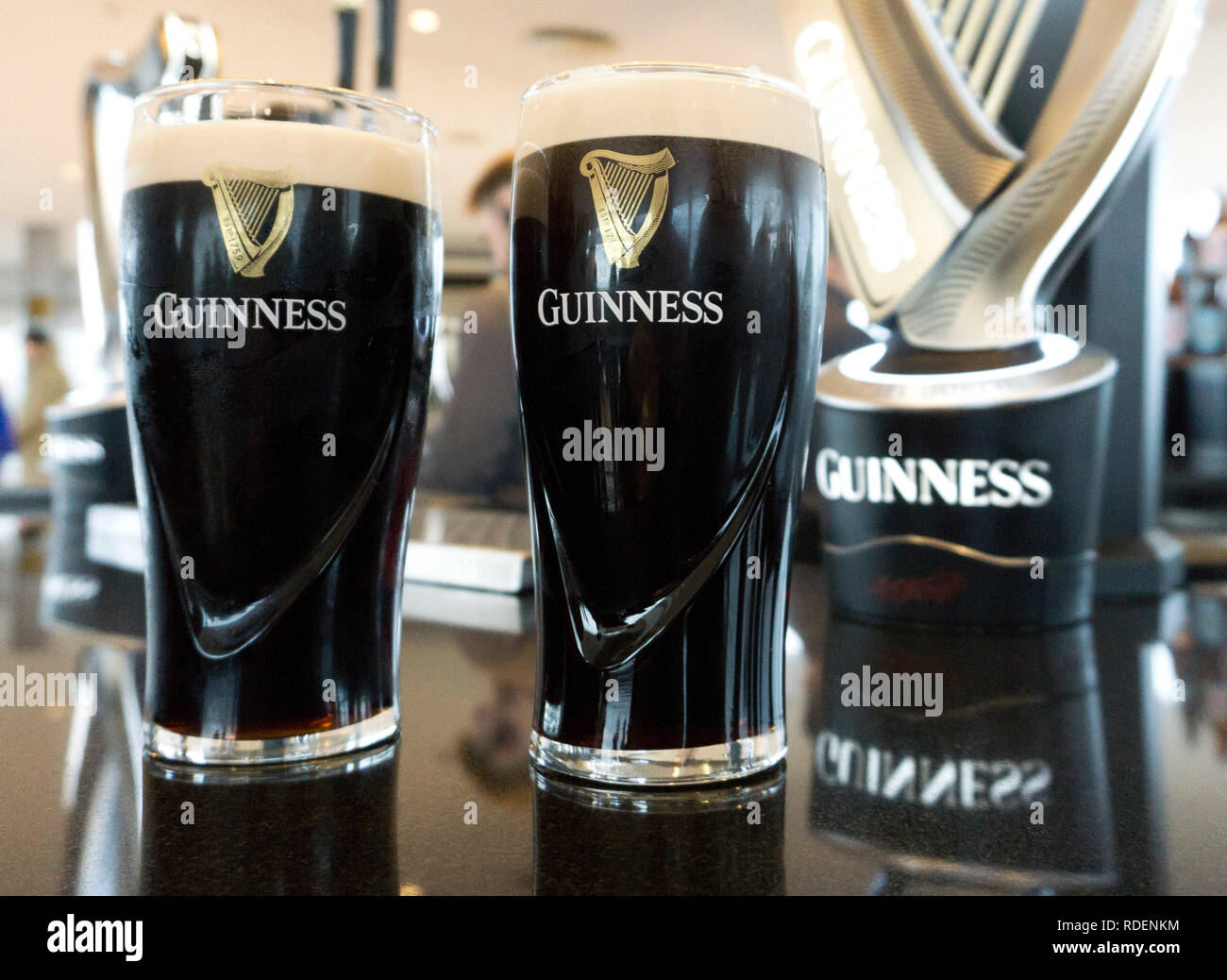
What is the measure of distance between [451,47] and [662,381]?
5991 mm

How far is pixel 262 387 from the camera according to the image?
0.43 m

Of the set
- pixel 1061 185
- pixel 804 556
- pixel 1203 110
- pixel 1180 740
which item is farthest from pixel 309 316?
pixel 1203 110

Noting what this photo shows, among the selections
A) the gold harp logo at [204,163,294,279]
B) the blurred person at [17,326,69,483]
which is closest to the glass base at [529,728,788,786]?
the gold harp logo at [204,163,294,279]

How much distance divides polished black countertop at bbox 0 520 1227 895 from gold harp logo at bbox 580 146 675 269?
209mm

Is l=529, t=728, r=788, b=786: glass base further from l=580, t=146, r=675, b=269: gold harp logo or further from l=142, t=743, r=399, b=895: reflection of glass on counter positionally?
l=580, t=146, r=675, b=269: gold harp logo

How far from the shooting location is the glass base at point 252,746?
437 mm

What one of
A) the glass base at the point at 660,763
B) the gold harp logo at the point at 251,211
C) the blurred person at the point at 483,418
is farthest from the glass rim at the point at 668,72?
the blurred person at the point at 483,418

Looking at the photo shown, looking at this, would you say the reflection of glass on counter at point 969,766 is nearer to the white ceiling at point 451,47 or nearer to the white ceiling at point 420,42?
the white ceiling at point 451,47

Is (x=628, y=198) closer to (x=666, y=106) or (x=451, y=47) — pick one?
(x=666, y=106)

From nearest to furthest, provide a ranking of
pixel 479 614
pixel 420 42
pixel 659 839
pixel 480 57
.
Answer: pixel 659 839 < pixel 479 614 < pixel 420 42 < pixel 480 57

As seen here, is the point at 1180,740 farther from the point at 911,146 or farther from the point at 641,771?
the point at 911,146

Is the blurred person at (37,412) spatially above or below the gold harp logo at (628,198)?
below

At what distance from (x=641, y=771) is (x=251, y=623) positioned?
0.57 feet

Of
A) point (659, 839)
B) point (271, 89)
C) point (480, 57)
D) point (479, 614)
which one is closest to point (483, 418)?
point (479, 614)
